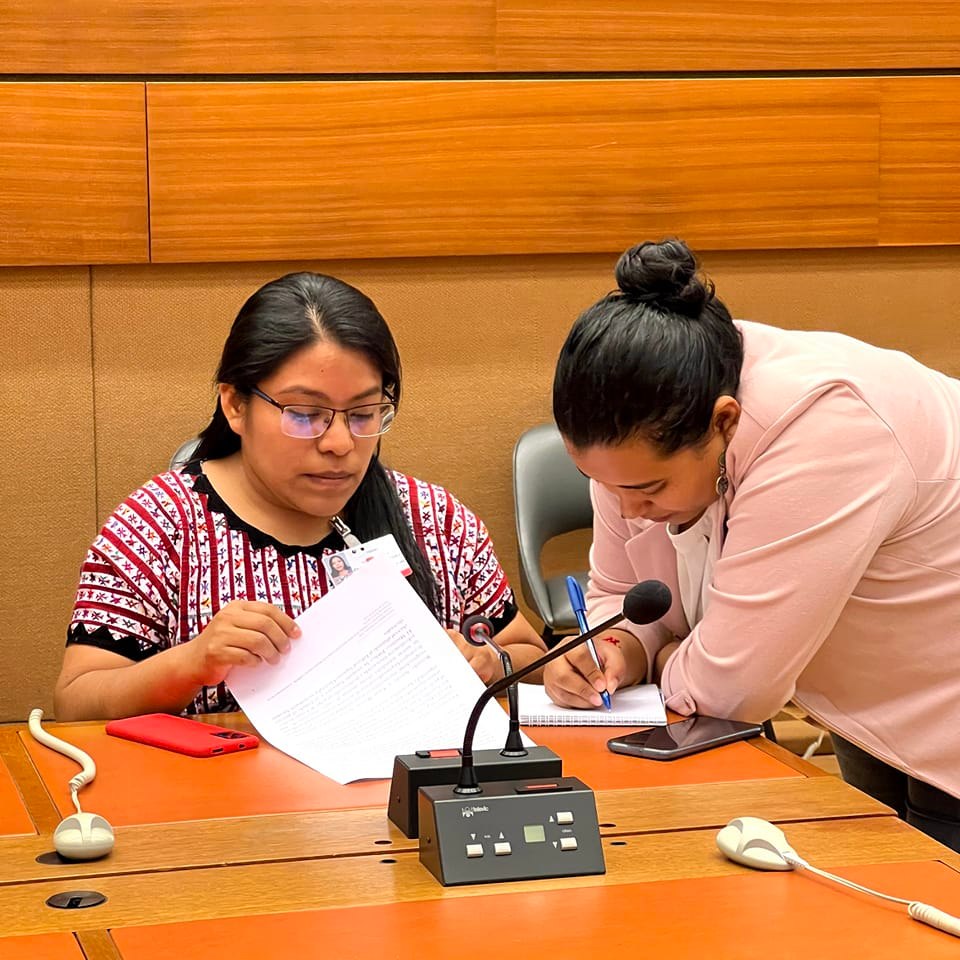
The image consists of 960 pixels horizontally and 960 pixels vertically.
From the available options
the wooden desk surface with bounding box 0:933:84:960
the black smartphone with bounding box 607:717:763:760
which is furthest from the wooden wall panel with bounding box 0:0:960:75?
the wooden desk surface with bounding box 0:933:84:960

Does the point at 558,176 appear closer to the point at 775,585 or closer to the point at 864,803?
the point at 775,585

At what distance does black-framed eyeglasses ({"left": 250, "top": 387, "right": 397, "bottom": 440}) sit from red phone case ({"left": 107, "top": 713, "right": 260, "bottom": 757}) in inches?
18.5

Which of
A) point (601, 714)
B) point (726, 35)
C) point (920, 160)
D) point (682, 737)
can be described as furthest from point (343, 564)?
point (920, 160)

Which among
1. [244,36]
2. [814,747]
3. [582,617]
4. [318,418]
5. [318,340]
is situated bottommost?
[814,747]

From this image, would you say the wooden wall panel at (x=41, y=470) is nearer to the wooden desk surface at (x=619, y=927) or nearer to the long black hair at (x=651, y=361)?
the long black hair at (x=651, y=361)

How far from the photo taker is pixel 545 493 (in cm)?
354

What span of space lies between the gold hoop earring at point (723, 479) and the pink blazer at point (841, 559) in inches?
0.5

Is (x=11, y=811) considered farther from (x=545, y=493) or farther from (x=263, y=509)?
(x=545, y=493)

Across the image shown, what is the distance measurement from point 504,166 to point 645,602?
2.36m

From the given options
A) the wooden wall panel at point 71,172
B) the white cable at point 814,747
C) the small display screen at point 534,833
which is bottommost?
the white cable at point 814,747

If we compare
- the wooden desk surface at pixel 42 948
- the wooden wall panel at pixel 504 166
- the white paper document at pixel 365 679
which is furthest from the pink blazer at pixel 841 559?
the wooden wall panel at pixel 504 166

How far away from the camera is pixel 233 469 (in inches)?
89.5

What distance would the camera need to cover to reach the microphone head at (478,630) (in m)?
1.75

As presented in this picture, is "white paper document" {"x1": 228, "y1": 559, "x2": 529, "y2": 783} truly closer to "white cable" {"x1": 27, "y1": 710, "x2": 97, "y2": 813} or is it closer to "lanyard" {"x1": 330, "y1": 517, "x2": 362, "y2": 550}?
"white cable" {"x1": 27, "y1": 710, "x2": 97, "y2": 813}
